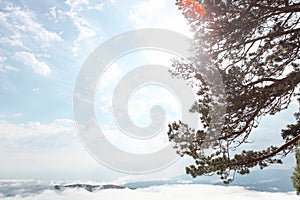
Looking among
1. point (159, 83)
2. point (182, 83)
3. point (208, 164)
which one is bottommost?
point (208, 164)

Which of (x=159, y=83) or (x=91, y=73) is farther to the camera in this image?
(x=159, y=83)

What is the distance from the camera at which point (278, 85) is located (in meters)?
8.91

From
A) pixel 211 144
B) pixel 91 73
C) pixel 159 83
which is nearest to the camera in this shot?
pixel 211 144

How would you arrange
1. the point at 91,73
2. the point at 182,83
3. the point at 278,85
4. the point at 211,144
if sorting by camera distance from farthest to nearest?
1. the point at 91,73
2. the point at 182,83
3. the point at 211,144
4. the point at 278,85

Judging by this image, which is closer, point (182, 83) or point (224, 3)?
point (224, 3)

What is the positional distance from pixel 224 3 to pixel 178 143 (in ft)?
15.8

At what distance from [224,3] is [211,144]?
15.4ft

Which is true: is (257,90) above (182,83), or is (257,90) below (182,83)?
below

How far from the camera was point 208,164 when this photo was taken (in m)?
9.22

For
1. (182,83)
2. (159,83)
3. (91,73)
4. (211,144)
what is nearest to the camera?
(211,144)

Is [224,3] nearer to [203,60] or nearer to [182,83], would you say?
[203,60]

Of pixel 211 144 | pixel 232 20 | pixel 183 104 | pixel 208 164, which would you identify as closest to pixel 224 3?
pixel 232 20

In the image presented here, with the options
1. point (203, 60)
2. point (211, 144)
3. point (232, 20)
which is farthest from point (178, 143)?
point (232, 20)

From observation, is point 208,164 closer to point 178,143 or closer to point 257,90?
point 178,143
